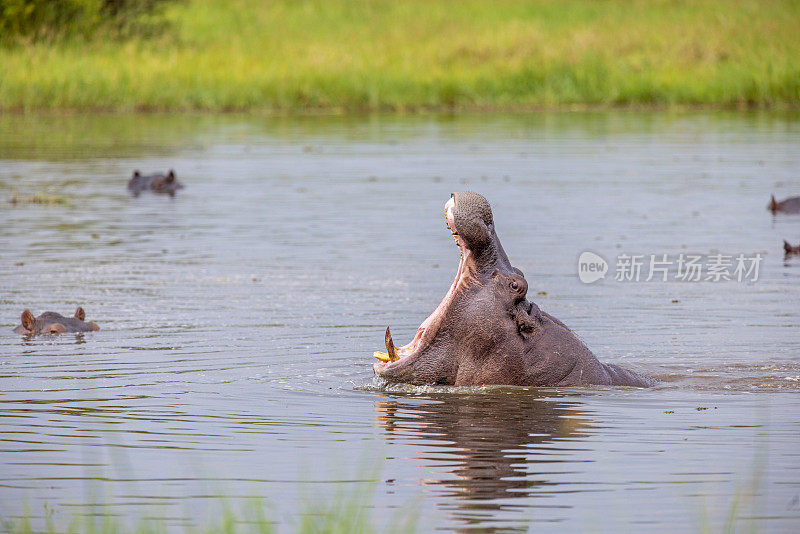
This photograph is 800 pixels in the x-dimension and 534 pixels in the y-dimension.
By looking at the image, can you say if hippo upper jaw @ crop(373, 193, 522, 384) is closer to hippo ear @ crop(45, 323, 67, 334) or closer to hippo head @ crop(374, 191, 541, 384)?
hippo head @ crop(374, 191, 541, 384)

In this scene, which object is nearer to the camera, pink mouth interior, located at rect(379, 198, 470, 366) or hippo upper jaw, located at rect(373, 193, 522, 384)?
hippo upper jaw, located at rect(373, 193, 522, 384)

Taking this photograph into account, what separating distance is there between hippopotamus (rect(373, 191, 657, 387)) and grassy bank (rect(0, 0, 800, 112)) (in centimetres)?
2254

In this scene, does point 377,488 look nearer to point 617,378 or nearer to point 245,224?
point 617,378

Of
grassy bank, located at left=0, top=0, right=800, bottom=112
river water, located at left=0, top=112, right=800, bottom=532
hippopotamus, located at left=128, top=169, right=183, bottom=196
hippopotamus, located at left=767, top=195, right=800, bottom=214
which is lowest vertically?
river water, located at left=0, top=112, right=800, bottom=532

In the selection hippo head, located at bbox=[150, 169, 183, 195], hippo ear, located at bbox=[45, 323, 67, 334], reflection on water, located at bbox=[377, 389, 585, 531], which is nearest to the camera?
reflection on water, located at bbox=[377, 389, 585, 531]

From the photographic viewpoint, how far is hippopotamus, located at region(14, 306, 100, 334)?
934cm

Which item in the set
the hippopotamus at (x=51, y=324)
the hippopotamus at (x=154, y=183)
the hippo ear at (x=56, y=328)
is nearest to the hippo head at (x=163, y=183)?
the hippopotamus at (x=154, y=183)

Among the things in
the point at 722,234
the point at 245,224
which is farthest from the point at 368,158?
the point at 722,234

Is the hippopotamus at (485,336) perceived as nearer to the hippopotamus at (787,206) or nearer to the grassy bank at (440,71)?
the hippopotamus at (787,206)

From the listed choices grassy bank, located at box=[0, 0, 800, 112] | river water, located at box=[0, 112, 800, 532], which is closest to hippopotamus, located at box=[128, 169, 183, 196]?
river water, located at box=[0, 112, 800, 532]

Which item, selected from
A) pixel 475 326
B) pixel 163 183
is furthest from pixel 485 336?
pixel 163 183

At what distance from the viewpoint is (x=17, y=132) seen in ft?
89.2

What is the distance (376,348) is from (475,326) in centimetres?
212

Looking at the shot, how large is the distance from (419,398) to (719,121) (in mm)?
21041
